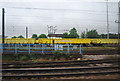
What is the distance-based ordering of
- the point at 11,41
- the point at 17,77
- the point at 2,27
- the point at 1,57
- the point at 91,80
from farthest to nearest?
1. the point at 11,41
2. the point at 2,27
3. the point at 1,57
4. the point at 17,77
5. the point at 91,80

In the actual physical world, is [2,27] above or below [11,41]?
above

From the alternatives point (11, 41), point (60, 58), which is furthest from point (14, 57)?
point (11, 41)

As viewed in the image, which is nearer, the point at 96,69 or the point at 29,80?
the point at 29,80

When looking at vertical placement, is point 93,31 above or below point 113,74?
above

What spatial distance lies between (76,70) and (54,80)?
2.08 meters

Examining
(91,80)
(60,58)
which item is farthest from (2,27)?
(91,80)

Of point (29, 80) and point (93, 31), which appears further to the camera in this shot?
point (93, 31)

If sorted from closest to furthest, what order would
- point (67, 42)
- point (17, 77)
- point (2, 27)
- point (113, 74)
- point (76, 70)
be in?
point (17, 77) < point (113, 74) < point (76, 70) < point (2, 27) < point (67, 42)

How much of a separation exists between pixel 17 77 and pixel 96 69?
4.51 m

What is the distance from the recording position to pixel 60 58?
40.1 feet

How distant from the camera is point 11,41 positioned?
2650cm

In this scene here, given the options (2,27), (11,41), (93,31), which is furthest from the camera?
(93,31)

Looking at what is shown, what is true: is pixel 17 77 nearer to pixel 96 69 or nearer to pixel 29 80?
pixel 29 80

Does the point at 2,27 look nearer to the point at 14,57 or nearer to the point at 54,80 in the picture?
the point at 14,57
